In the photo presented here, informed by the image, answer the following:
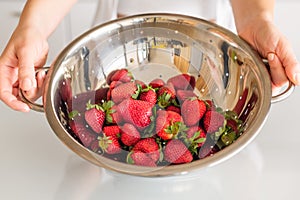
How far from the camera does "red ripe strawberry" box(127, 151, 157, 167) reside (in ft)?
2.55

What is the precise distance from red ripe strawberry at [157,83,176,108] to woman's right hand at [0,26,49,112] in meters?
0.17

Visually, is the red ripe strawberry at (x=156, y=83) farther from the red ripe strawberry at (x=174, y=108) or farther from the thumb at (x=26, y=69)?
the thumb at (x=26, y=69)

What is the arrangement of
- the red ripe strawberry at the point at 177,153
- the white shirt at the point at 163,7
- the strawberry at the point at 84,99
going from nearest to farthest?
1. the red ripe strawberry at the point at 177,153
2. the strawberry at the point at 84,99
3. the white shirt at the point at 163,7

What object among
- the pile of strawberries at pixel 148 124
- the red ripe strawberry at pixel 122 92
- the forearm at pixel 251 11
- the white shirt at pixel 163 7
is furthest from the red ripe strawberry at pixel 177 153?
the white shirt at pixel 163 7

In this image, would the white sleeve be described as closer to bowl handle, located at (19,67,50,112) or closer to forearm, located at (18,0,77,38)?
forearm, located at (18,0,77,38)

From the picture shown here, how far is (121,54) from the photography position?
3.21 ft

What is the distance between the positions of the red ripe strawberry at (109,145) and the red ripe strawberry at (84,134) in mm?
15

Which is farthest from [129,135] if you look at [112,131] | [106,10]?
[106,10]

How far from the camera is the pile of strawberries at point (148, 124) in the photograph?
2.61ft

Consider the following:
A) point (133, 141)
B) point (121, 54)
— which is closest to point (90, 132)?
point (133, 141)

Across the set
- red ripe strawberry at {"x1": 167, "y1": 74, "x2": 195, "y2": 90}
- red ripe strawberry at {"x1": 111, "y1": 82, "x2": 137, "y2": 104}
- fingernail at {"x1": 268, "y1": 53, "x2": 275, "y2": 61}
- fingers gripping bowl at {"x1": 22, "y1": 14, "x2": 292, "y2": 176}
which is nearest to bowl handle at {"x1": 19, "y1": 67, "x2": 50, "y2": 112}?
fingers gripping bowl at {"x1": 22, "y1": 14, "x2": 292, "y2": 176}

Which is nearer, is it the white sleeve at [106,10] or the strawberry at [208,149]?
the strawberry at [208,149]

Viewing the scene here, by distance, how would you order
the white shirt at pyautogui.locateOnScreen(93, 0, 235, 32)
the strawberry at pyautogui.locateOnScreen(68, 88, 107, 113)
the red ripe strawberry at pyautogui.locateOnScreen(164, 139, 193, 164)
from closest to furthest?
the red ripe strawberry at pyautogui.locateOnScreen(164, 139, 193, 164), the strawberry at pyautogui.locateOnScreen(68, 88, 107, 113), the white shirt at pyautogui.locateOnScreen(93, 0, 235, 32)

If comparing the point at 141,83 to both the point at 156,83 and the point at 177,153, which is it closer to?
the point at 156,83
